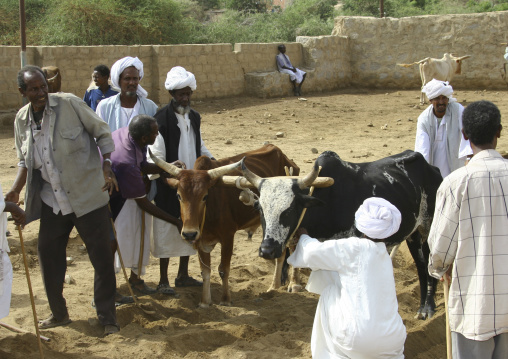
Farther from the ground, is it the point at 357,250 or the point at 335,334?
the point at 357,250

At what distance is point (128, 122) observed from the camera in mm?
6336

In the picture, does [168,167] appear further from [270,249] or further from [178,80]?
[270,249]

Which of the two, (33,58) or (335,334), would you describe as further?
(33,58)

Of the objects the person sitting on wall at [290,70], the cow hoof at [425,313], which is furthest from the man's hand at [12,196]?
the person sitting on wall at [290,70]

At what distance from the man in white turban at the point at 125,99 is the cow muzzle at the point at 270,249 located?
7.54ft

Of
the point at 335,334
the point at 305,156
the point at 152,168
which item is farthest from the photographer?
the point at 305,156

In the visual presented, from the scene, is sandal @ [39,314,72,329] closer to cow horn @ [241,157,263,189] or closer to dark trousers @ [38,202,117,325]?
dark trousers @ [38,202,117,325]

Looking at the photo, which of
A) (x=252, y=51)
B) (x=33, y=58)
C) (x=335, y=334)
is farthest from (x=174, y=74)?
(x=252, y=51)

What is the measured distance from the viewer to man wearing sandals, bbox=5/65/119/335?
5.05m

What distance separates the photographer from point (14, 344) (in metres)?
4.97

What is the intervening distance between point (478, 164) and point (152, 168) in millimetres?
3292

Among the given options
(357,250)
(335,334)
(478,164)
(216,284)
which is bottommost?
(216,284)

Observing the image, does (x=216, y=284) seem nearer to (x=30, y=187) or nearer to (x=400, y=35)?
(x=30, y=187)

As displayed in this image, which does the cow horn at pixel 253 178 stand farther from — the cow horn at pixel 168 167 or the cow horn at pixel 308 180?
the cow horn at pixel 168 167
